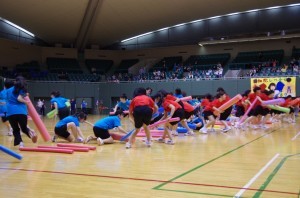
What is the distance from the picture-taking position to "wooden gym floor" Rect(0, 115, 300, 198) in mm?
4211

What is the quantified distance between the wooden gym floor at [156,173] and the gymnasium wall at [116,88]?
70.4 ft

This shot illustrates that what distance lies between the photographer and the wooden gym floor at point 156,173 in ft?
13.8

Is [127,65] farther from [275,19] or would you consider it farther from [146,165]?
[146,165]

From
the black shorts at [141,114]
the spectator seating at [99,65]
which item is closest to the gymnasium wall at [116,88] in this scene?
the spectator seating at [99,65]

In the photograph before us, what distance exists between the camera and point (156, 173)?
5.32 metres

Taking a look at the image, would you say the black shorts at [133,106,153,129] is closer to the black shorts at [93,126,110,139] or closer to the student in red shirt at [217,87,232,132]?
the black shorts at [93,126,110,139]

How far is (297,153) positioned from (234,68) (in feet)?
85.1

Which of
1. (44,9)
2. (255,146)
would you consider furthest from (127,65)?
(255,146)

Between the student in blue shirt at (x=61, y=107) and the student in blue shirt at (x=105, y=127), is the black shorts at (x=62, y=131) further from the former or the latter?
the student in blue shirt at (x=61, y=107)

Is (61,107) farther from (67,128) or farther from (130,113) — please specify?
(130,113)

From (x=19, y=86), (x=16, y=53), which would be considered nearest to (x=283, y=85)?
(x=19, y=86)

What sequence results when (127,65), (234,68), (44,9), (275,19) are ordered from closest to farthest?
(44,9)
(234,68)
(275,19)
(127,65)

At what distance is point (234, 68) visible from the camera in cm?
3238

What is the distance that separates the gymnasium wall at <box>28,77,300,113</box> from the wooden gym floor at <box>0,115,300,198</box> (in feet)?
70.4
